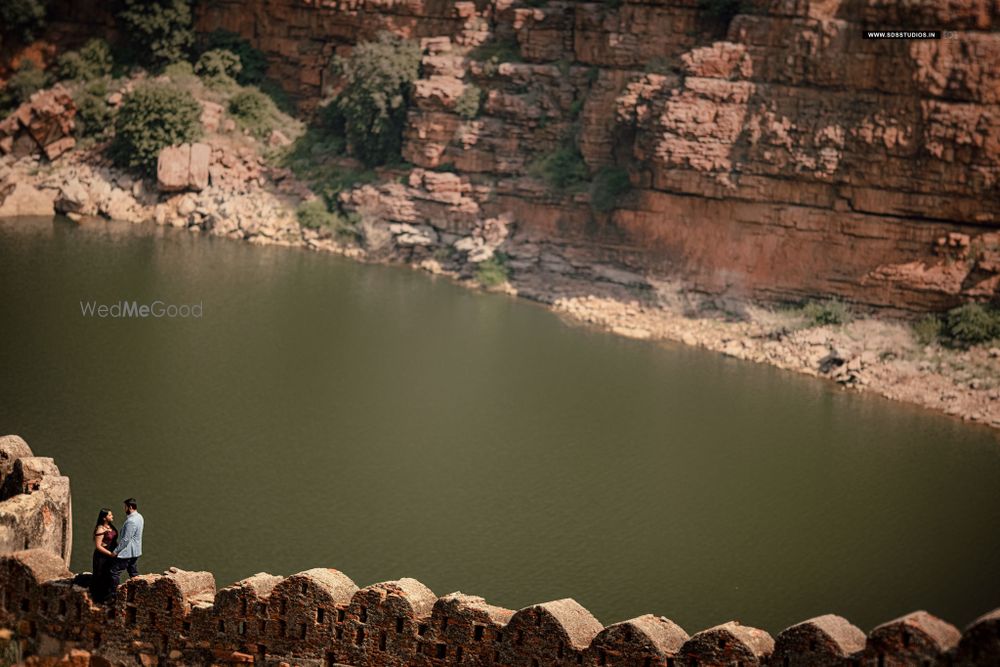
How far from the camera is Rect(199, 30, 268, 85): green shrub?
201 feet

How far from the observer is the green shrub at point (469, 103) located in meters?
53.7

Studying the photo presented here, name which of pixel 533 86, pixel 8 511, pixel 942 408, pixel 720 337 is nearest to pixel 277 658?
pixel 8 511

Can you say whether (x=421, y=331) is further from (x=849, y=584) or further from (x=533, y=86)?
(x=849, y=584)

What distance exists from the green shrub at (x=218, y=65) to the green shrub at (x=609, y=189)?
61.5ft

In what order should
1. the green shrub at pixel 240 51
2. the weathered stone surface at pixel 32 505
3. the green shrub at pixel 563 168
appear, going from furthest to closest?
the green shrub at pixel 240 51
the green shrub at pixel 563 168
the weathered stone surface at pixel 32 505

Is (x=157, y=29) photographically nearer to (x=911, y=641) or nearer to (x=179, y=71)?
(x=179, y=71)

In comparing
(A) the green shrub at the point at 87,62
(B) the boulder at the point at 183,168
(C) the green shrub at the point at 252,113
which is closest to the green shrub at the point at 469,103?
(C) the green shrub at the point at 252,113

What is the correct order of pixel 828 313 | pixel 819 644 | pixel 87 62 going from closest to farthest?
pixel 819 644, pixel 828 313, pixel 87 62

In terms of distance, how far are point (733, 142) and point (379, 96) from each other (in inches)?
581

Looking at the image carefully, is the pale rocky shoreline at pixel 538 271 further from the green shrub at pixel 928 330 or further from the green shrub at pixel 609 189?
the green shrub at pixel 609 189

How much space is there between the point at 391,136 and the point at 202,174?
749cm

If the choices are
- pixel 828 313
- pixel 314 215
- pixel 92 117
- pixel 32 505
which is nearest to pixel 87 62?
pixel 92 117

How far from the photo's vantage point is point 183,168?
54781 millimetres

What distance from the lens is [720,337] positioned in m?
45.7
